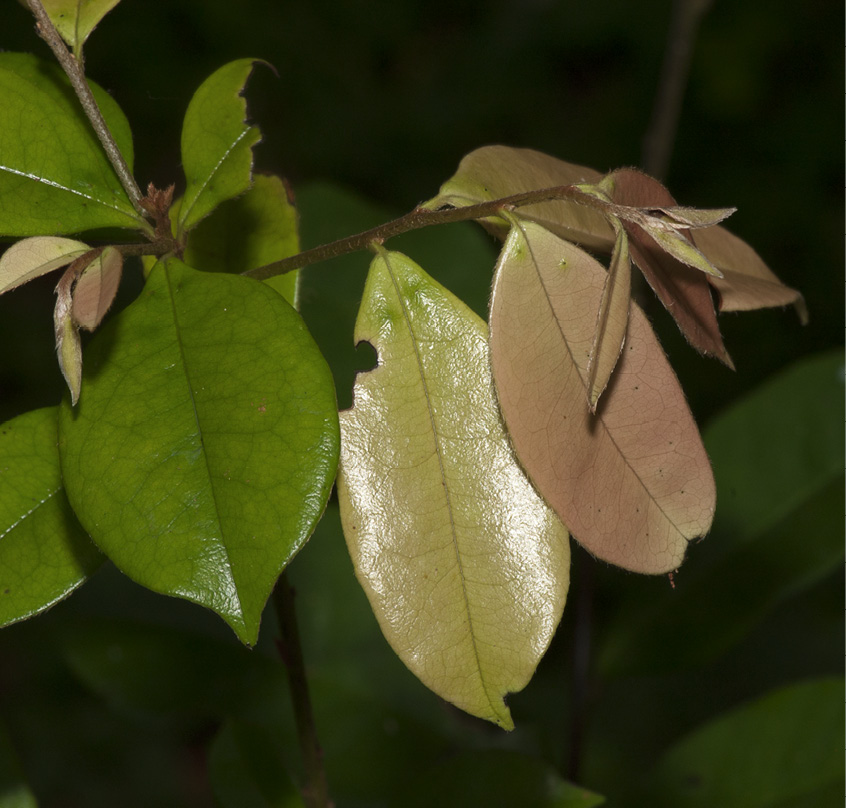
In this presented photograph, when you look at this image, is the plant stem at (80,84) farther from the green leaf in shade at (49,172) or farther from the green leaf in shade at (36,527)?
the green leaf in shade at (36,527)

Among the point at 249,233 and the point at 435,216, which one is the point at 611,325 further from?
the point at 249,233

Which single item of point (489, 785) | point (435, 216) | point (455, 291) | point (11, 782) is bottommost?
point (489, 785)

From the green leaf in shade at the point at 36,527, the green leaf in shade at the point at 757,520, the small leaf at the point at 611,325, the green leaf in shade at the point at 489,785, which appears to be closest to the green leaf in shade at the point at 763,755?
the green leaf in shade at the point at 757,520

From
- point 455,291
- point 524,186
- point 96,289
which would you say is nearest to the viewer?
point 96,289

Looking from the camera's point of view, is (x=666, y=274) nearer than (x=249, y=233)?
Yes

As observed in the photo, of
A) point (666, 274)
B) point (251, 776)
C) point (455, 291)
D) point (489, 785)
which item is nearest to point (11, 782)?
point (251, 776)

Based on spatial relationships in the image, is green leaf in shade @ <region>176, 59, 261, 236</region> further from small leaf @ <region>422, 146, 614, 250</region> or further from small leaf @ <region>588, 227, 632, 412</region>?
small leaf @ <region>588, 227, 632, 412</region>

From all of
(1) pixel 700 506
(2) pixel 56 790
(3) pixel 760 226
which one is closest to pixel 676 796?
(1) pixel 700 506
